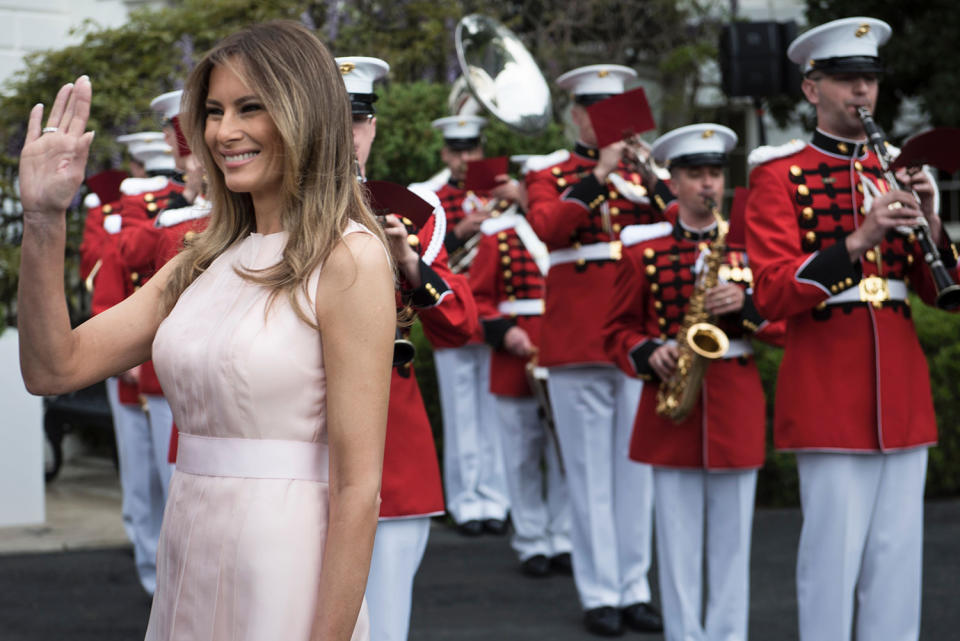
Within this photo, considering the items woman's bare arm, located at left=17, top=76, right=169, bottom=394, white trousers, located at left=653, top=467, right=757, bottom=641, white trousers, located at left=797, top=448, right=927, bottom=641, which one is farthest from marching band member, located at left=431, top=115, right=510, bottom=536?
woman's bare arm, located at left=17, top=76, right=169, bottom=394

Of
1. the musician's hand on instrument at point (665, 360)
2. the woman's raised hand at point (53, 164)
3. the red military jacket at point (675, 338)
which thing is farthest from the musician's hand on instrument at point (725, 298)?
the woman's raised hand at point (53, 164)

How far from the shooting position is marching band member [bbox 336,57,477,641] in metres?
3.89

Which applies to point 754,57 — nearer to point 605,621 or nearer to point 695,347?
point 605,621

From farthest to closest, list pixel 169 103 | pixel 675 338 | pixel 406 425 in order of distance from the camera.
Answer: pixel 169 103, pixel 675 338, pixel 406 425

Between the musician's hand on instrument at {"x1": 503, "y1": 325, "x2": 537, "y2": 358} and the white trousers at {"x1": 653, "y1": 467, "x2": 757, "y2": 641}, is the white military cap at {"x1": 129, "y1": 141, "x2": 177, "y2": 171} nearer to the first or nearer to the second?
the musician's hand on instrument at {"x1": 503, "y1": 325, "x2": 537, "y2": 358}

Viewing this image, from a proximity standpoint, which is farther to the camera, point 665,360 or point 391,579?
point 665,360

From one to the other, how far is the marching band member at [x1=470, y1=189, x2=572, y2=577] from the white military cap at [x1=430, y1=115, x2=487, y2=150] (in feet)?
3.86

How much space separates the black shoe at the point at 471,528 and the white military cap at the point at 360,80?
16.4ft

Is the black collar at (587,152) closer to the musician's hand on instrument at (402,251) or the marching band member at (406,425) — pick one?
the marching band member at (406,425)

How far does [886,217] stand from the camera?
4059 mm

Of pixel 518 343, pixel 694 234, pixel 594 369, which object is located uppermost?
pixel 694 234

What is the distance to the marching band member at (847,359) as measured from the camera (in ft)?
14.1

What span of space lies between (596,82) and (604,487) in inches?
74.7

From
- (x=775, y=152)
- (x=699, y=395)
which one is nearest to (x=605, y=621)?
(x=699, y=395)
